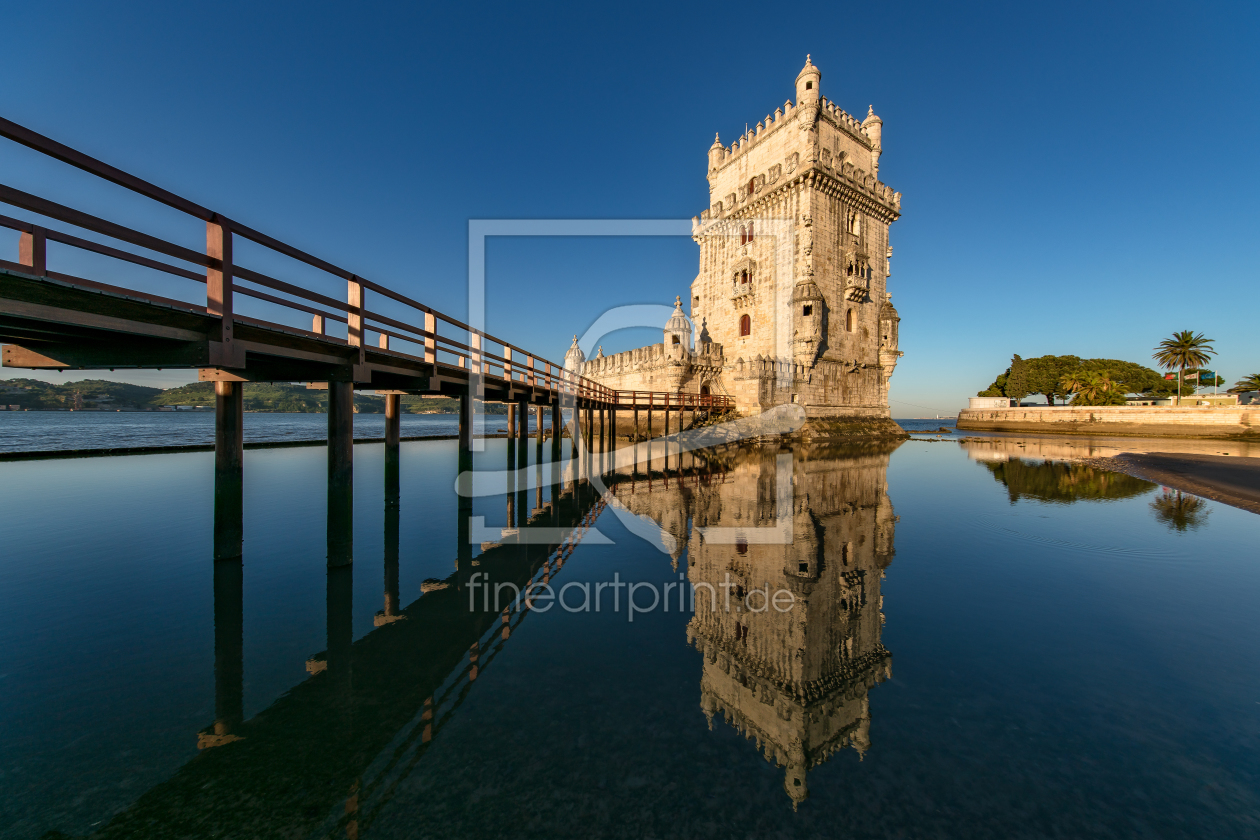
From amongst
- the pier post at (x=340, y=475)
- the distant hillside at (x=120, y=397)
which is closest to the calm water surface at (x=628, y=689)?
the pier post at (x=340, y=475)

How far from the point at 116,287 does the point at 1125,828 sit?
9082 millimetres

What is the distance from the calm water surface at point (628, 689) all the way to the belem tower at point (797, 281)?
22809 mm

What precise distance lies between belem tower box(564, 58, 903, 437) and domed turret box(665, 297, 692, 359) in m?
0.09

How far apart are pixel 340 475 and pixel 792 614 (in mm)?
7409

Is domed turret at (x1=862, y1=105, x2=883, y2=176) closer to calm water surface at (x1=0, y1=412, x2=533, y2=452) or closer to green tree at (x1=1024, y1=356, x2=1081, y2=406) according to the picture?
calm water surface at (x1=0, y1=412, x2=533, y2=452)

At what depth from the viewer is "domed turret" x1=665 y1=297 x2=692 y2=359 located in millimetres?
33625

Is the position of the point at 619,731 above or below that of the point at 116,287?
below

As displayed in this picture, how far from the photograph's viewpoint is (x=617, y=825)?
274 centimetres

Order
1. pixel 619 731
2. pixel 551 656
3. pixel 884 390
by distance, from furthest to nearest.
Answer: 1. pixel 884 390
2. pixel 551 656
3. pixel 619 731

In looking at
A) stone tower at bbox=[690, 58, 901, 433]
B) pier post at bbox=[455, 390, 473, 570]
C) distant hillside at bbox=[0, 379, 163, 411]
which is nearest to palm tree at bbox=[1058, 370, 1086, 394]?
stone tower at bbox=[690, 58, 901, 433]

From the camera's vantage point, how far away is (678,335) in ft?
115

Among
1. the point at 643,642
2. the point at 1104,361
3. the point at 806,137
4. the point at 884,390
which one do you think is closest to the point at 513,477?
the point at 643,642

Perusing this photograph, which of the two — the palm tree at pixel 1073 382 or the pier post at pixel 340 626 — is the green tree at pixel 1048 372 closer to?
the palm tree at pixel 1073 382

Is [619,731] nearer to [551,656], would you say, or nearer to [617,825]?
[617,825]
